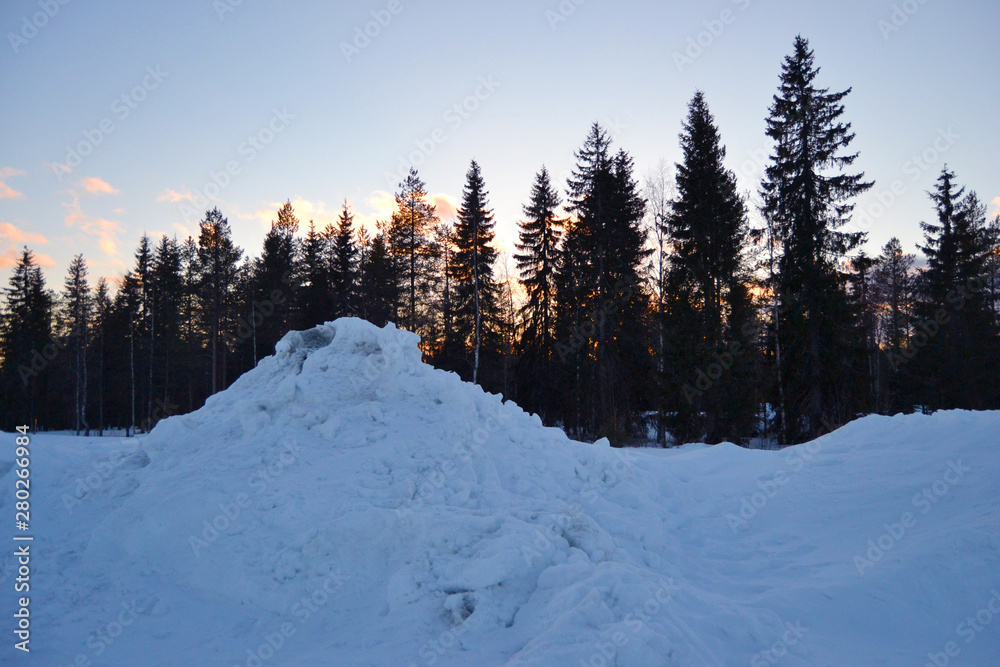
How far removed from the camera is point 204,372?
1292 inches

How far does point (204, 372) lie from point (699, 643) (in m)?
35.4

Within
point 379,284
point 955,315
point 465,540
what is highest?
point 379,284

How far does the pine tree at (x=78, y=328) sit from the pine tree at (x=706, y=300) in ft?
104

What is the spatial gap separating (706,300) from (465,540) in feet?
53.6

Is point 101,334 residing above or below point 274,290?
below

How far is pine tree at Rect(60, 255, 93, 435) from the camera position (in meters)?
29.1

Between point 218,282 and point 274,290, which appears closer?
point 218,282

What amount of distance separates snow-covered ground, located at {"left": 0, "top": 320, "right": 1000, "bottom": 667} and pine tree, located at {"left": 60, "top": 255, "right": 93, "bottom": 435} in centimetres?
2562

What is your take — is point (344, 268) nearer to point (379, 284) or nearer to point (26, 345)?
point (379, 284)

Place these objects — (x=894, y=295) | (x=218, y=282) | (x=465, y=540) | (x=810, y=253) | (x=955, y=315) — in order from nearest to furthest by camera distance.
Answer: (x=465, y=540) < (x=810, y=253) < (x=955, y=315) < (x=218, y=282) < (x=894, y=295)

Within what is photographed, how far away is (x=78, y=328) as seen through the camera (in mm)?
29797

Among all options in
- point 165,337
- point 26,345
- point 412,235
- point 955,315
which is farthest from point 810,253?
point 26,345

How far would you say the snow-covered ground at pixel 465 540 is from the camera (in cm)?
468

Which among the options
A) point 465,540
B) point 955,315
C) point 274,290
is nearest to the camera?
point 465,540
